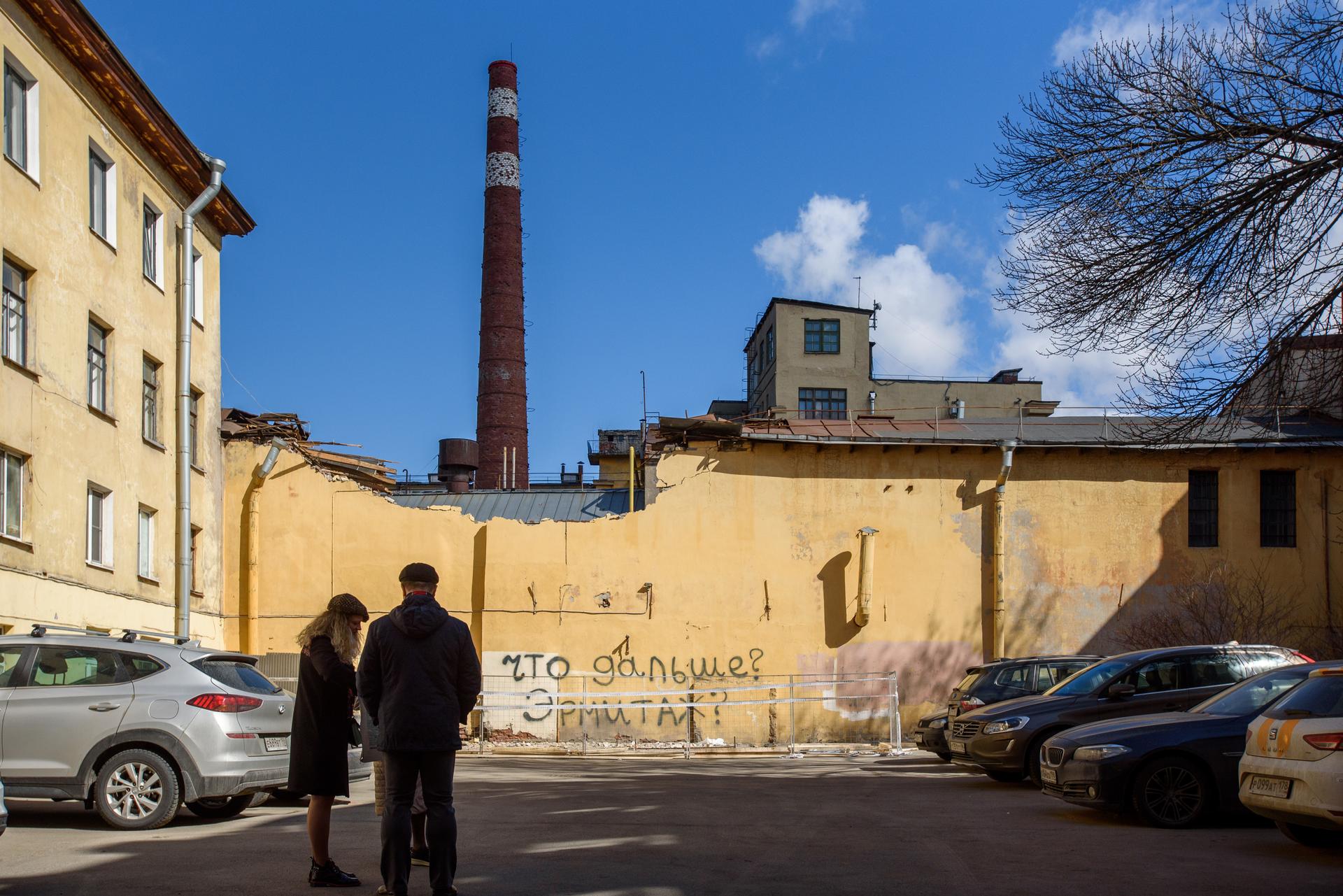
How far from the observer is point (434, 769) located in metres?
6.77

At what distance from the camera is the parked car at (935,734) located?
18359 millimetres

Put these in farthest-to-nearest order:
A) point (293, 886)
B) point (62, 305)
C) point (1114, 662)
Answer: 1. point (62, 305)
2. point (1114, 662)
3. point (293, 886)

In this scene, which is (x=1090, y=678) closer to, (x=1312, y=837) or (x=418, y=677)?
(x=1312, y=837)

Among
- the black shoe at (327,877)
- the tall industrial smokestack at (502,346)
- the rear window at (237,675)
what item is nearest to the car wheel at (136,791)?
the rear window at (237,675)

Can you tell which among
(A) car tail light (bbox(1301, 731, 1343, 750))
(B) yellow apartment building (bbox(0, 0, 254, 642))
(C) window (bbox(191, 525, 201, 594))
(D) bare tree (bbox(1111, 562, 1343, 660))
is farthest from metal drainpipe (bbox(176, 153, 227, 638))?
(A) car tail light (bbox(1301, 731, 1343, 750))

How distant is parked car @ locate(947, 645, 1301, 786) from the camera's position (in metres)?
13.8

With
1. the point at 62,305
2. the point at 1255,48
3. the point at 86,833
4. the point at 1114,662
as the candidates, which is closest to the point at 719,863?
the point at 86,833

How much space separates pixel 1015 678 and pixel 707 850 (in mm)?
9453

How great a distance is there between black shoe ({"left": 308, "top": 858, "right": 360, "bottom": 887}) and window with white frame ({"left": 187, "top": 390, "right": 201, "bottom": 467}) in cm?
1876

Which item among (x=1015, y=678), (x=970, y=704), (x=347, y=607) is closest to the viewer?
(x=347, y=607)

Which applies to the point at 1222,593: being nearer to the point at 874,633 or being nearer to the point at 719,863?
the point at 874,633

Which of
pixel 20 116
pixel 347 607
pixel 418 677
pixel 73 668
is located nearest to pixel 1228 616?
pixel 73 668

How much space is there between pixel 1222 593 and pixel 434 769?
81.1 feet

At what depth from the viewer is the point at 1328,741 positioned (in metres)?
8.50
